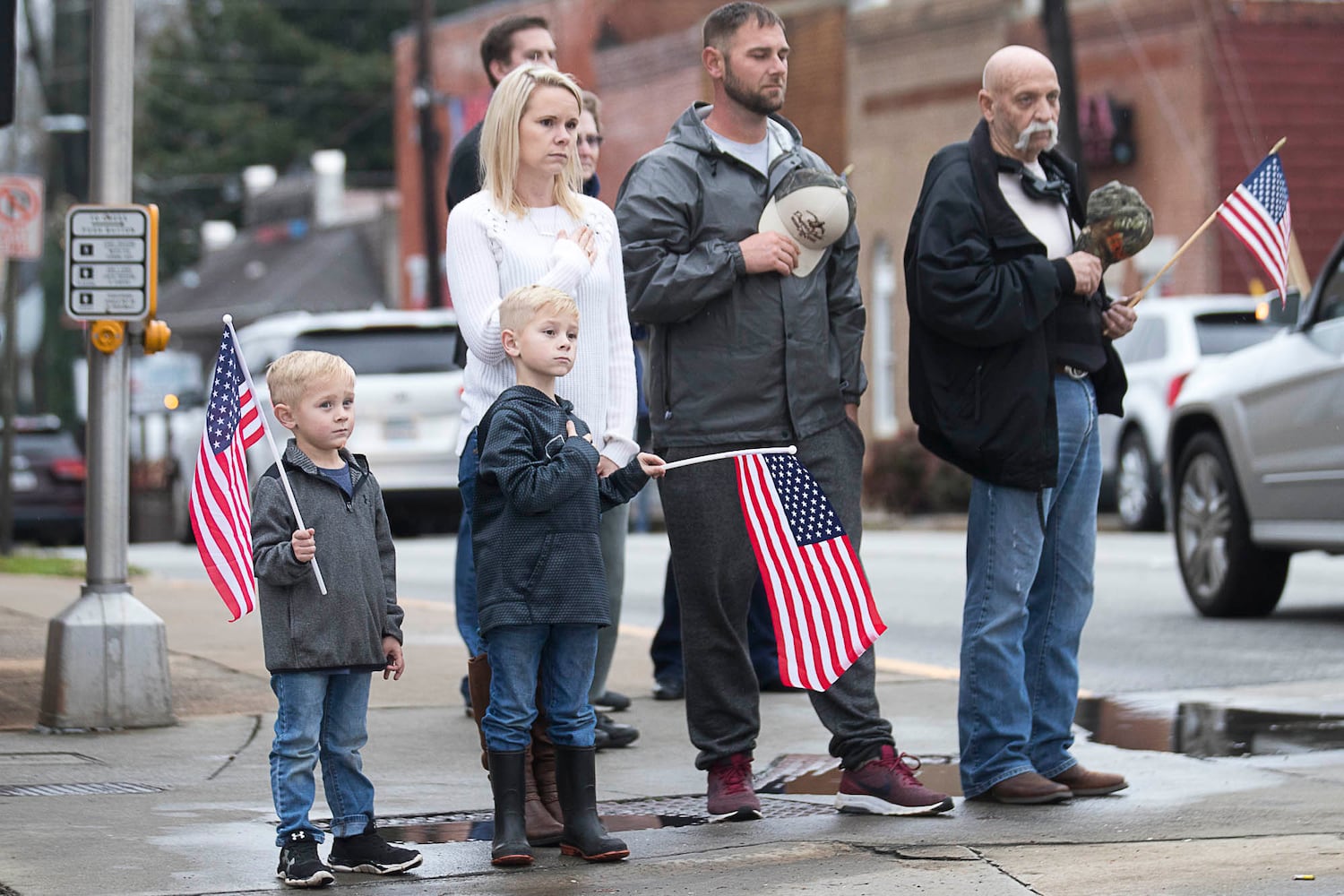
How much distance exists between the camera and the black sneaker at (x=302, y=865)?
17.0 ft

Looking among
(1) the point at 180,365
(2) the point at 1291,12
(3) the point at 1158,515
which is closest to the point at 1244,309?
(3) the point at 1158,515

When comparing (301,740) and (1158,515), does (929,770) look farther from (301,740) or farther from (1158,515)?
(1158,515)

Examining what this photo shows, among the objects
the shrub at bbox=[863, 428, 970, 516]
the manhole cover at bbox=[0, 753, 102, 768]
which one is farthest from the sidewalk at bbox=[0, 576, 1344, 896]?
the shrub at bbox=[863, 428, 970, 516]

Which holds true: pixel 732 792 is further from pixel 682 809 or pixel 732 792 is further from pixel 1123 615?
pixel 1123 615

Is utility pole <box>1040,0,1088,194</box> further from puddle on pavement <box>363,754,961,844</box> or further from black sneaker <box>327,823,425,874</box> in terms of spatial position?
black sneaker <box>327,823,425,874</box>

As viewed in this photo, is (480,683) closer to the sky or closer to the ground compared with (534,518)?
closer to the ground

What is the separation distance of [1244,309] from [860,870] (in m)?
14.4

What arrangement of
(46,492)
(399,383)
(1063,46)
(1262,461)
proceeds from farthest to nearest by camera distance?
(46,492) < (1063,46) < (399,383) < (1262,461)

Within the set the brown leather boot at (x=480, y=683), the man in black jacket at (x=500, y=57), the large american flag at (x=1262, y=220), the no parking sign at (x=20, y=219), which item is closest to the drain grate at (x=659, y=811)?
the brown leather boot at (x=480, y=683)

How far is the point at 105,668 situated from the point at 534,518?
260 cm

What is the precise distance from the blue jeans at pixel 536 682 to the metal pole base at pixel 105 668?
2324 millimetres

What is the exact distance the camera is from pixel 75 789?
21.0 feet

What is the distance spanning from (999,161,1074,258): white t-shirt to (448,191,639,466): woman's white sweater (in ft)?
3.72

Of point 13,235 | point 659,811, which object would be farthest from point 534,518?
point 13,235
